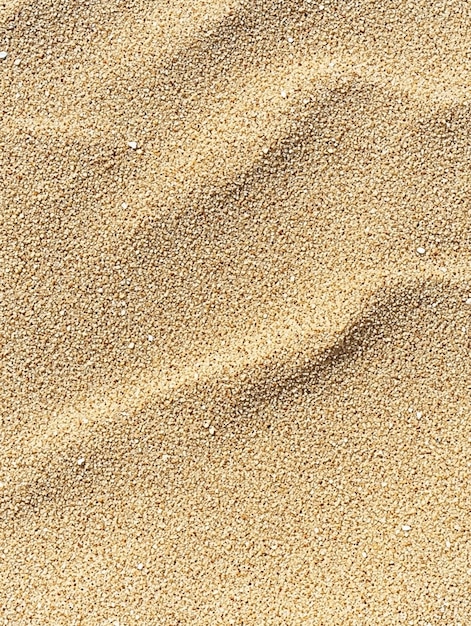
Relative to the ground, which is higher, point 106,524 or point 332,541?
point 106,524

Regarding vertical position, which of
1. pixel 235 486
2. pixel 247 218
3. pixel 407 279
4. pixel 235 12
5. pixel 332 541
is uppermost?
pixel 235 12

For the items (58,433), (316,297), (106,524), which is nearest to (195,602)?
(106,524)

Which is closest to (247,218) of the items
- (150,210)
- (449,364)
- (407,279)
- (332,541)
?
(150,210)

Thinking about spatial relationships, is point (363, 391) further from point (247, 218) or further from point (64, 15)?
point (64, 15)

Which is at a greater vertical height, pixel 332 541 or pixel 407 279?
pixel 407 279

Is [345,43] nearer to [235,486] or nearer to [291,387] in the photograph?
[291,387]

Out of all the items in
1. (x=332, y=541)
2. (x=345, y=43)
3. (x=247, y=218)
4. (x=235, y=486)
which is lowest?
(x=332, y=541)
